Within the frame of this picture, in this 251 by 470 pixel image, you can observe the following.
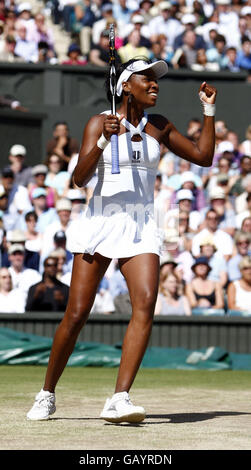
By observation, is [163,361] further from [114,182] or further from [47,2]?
[47,2]

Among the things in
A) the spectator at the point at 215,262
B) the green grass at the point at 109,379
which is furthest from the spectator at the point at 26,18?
the green grass at the point at 109,379

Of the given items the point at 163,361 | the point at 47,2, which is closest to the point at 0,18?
the point at 47,2

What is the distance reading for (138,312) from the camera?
656 centimetres

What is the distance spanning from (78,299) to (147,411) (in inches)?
44.1

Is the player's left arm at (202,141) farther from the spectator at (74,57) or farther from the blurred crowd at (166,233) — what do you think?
the spectator at (74,57)

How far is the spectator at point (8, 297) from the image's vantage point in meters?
12.6

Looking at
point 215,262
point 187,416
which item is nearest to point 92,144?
point 187,416

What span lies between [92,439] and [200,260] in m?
7.24

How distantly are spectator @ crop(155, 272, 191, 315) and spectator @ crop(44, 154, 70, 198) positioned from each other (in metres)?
3.10

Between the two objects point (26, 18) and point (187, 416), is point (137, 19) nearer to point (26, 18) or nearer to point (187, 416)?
point (26, 18)

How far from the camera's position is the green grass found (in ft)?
30.2

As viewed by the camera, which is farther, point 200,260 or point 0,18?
point 0,18

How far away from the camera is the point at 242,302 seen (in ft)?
41.5
